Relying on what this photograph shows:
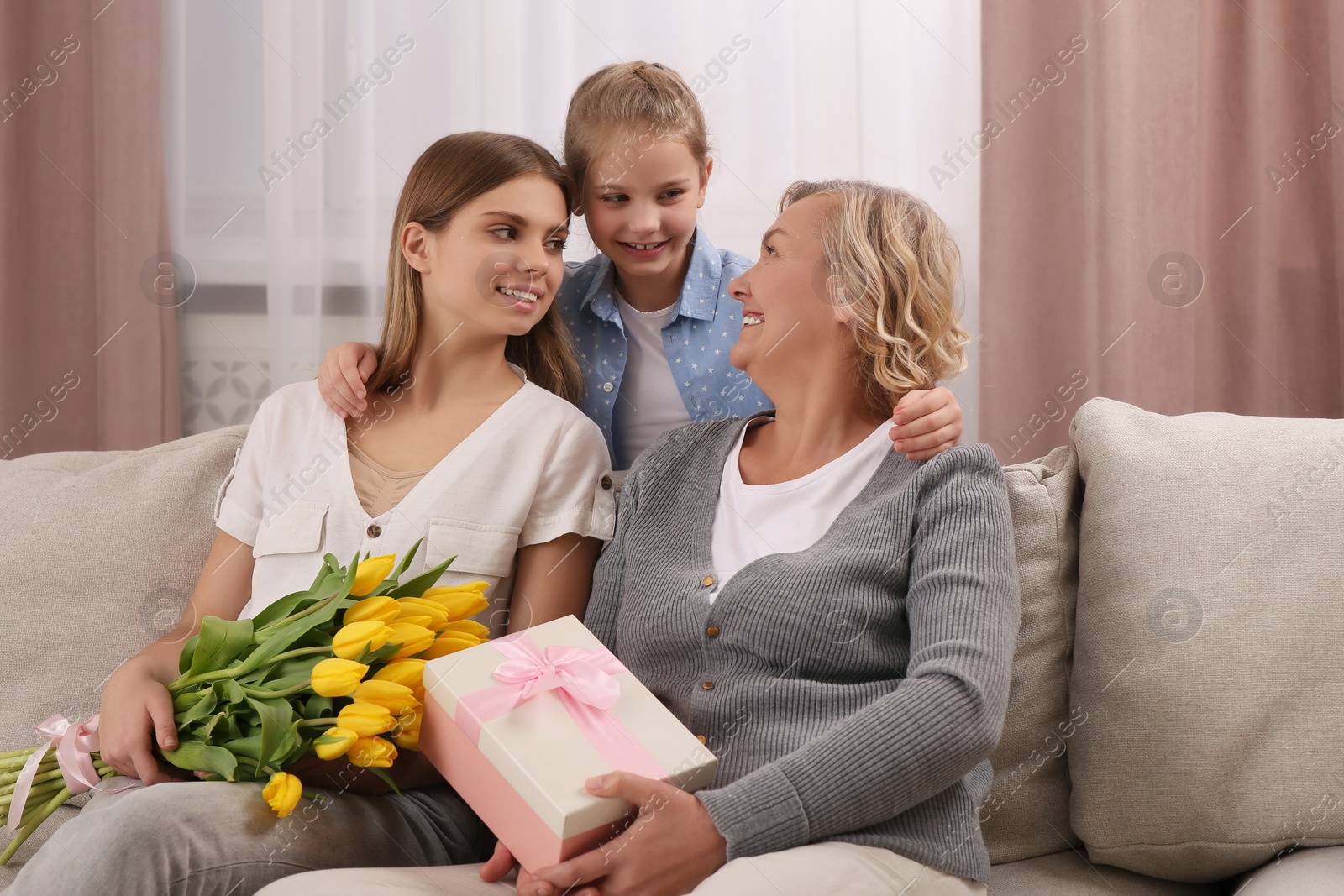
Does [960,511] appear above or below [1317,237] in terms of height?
below

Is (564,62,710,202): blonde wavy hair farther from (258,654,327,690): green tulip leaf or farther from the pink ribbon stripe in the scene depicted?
the pink ribbon stripe

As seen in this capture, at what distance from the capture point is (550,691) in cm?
109

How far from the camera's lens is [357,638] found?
41.4 inches

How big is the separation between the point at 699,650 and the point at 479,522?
0.37 m

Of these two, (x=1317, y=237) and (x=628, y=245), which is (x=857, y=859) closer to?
(x=628, y=245)

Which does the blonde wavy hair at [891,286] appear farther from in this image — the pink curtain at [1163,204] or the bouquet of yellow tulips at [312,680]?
the pink curtain at [1163,204]

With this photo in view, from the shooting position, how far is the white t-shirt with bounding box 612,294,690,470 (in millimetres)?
1819

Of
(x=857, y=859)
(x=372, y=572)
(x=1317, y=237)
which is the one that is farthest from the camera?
(x=1317, y=237)

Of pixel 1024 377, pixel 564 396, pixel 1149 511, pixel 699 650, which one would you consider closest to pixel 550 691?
pixel 699 650

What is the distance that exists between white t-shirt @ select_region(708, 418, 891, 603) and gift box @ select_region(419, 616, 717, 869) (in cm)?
24

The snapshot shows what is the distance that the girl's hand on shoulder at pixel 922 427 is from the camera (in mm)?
1263

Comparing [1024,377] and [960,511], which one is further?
[1024,377]

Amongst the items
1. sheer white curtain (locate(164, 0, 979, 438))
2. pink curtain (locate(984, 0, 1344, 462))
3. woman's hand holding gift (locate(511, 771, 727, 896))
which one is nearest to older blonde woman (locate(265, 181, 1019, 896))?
woman's hand holding gift (locate(511, 771, 727, 896))

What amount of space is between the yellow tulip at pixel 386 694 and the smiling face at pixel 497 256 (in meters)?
0.60
